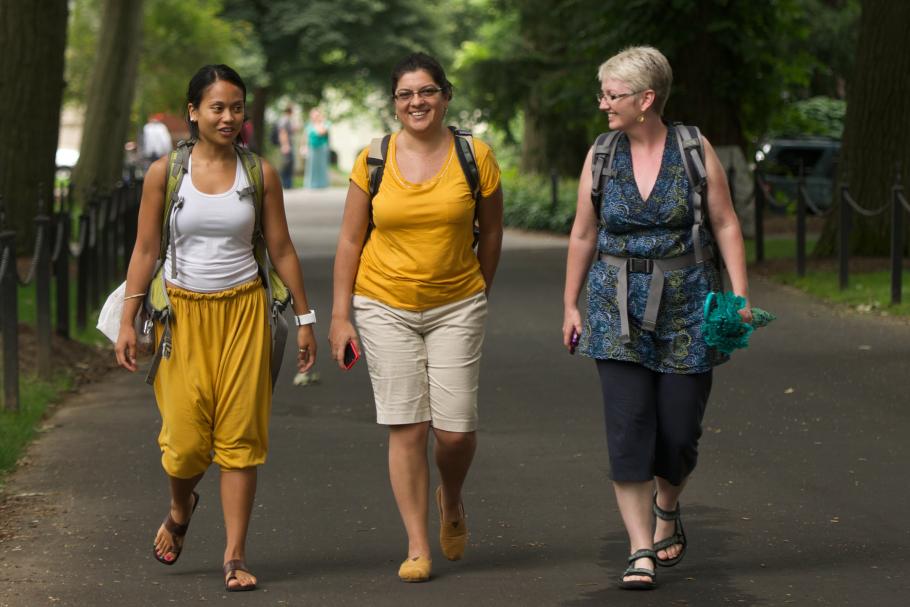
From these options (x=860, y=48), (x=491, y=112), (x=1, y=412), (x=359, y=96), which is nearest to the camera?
(x=1, y=412)

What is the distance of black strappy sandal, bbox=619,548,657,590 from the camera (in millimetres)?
5977

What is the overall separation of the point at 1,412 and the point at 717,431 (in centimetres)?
388

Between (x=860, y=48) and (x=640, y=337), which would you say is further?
(x=860, y=48)

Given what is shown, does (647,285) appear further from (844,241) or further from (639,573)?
(844,241)

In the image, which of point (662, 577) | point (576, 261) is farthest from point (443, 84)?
point (662, 577)

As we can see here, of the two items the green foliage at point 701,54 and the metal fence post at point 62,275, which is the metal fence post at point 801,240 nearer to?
the green foliage at point 701,54

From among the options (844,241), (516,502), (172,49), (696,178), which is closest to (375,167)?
(696,178)

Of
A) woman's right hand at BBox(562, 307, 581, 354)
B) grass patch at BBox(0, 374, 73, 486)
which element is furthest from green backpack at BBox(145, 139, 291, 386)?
grass patch at BBox(0, 374, 73, 486)

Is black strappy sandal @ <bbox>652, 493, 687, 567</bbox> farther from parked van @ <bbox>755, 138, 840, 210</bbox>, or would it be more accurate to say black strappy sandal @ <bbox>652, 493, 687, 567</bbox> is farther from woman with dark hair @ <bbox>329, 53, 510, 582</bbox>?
parked van @ <bbox>755, 138, 840, 210</bbox>

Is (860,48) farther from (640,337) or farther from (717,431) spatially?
(640,337)

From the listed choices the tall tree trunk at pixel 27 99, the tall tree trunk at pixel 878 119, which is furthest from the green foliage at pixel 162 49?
the tall tree trunk at pixel 878 119

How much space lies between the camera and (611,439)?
6129mm

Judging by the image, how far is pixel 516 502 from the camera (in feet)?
24.9

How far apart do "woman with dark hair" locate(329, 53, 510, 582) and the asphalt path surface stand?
0.47 meters
